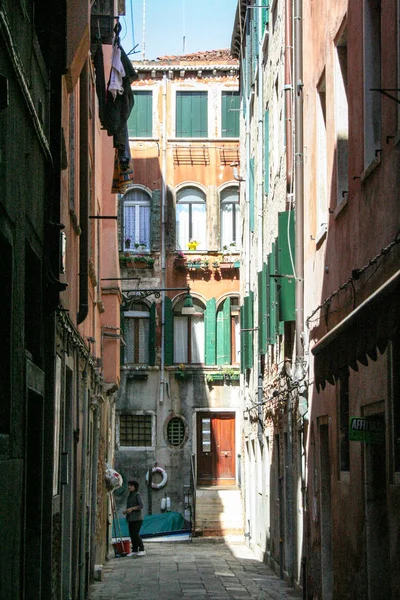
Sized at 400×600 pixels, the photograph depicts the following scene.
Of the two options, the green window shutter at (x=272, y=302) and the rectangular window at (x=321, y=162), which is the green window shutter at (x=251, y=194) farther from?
the rectangular window at (x=321, y=162)

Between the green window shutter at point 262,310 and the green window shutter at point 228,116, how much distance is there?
14.1 metres

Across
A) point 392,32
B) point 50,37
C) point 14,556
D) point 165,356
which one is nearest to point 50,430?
point 14,556

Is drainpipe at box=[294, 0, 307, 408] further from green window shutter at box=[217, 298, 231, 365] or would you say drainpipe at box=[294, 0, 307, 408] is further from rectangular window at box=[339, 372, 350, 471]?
green window shutter at box=[217, 298, 231, 365]

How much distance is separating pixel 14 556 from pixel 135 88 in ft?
99.9

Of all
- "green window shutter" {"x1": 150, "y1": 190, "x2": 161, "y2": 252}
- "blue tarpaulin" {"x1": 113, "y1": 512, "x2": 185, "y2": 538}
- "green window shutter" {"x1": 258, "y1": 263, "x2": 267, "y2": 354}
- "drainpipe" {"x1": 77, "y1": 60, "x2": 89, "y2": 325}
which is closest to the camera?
"drainpipe" {"x1": 77, "y1": 60, "x2": 89, "y2": 325}

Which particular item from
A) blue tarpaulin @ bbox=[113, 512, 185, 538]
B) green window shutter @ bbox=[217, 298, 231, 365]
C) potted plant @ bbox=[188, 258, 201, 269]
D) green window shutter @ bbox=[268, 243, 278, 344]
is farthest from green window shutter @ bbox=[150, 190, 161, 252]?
green window shutter @ bbox=[268, 243, 278, 344]

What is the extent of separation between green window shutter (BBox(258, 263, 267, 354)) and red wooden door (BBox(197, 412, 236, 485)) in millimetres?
11386

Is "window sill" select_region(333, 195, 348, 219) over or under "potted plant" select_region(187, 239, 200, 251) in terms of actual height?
under

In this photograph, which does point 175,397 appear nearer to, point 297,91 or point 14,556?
point 297,91

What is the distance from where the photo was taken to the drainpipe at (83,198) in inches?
513

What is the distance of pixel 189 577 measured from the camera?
18469 mm

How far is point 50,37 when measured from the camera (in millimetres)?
9656

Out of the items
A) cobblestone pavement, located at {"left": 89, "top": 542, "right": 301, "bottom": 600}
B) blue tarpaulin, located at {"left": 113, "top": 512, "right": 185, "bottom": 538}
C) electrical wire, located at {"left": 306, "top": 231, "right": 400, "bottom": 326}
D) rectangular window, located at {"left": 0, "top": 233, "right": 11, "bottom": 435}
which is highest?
electrical wire, located at {"left": 306, "top": 231, "right": 400, "bottom": 326}

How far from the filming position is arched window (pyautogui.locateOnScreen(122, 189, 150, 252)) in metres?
35.7
